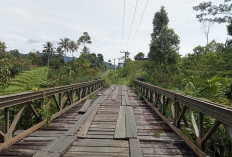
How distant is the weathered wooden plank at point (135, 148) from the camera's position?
10.7 feet

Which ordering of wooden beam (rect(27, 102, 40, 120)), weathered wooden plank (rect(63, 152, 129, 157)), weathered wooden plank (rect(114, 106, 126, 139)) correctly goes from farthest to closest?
wooden beam (rect(27, 102, 40, 120)) → weathered wooden plank (rect(114, 106, 126, 139)) → weathered wooden plank (rect(63, 152, 129, 157))

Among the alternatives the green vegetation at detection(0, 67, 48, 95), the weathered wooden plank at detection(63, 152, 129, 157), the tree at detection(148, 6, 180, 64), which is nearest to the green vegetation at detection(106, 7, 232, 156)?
the tree at detection(148, 6, 180, 64)

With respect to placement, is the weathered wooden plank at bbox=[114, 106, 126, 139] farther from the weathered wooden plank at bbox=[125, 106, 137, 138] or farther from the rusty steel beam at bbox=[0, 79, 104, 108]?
the rusty steel beam at bbox=[0, 79, 104, 108]

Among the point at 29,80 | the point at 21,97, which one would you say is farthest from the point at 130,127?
the point at 29,80

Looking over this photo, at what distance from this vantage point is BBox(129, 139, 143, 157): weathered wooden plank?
3265 mm

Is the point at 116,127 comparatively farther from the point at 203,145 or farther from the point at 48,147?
the point at 203,145

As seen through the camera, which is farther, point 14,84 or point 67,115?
point 14,84

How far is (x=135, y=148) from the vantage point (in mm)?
3537

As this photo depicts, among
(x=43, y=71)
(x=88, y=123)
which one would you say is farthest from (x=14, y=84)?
(x=88, y=123)

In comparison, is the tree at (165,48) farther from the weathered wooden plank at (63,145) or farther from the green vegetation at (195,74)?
the weathered wooden plank at (63,145)

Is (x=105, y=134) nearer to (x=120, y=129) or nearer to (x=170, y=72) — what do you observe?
(x=120, y=129)

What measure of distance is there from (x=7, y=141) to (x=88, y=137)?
1.51 metres

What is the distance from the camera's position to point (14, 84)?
7258mm

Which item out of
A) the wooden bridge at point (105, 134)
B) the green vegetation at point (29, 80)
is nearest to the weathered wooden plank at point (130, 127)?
the wooden bridge at point (105, 134)
